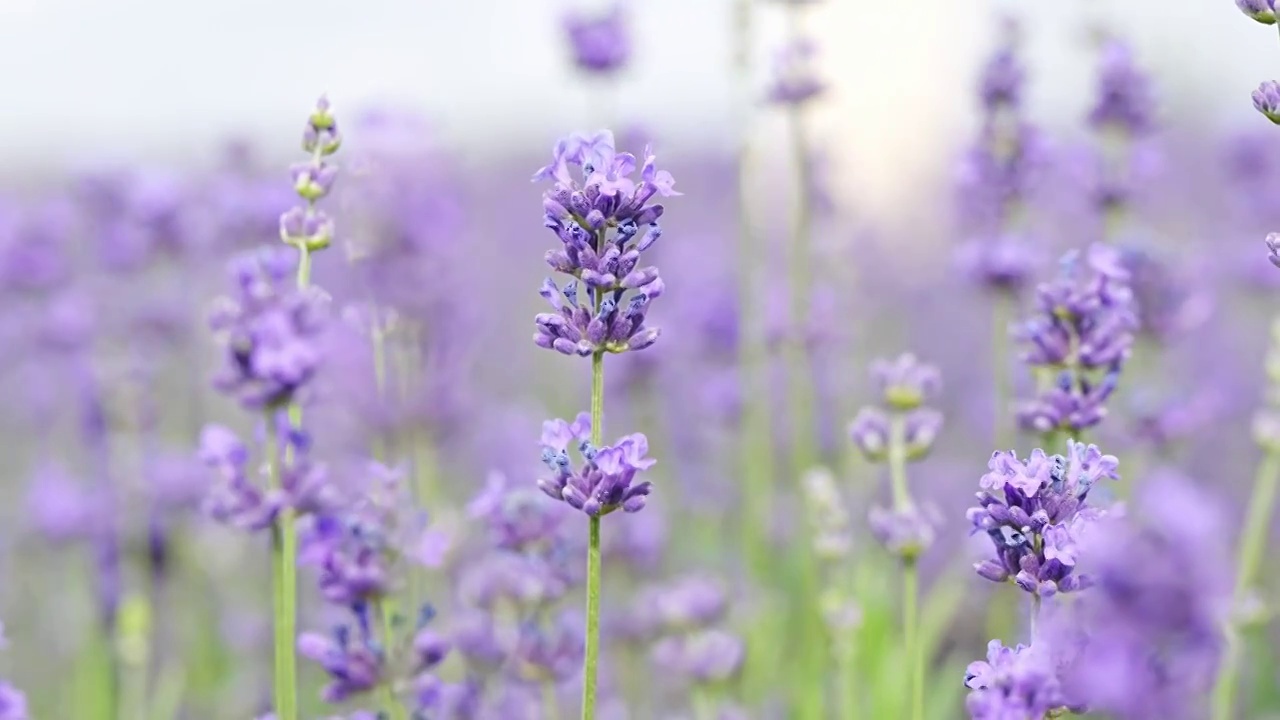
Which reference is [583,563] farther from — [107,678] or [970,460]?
[970,460]

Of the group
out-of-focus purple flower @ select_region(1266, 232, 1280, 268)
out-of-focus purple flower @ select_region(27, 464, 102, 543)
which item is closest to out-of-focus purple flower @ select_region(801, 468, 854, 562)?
out-of-focus purple flower @ select_region(1266, 232, 1280, 268)

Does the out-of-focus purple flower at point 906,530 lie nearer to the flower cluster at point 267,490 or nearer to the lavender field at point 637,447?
the lavender field at point 637,447

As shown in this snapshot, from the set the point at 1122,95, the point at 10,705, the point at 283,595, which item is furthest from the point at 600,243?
the point at 1122,95

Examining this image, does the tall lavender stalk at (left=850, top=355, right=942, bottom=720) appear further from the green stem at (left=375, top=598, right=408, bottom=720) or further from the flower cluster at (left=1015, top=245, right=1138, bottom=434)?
the green stem at (left=375, top=598, right=408, bottom=720)

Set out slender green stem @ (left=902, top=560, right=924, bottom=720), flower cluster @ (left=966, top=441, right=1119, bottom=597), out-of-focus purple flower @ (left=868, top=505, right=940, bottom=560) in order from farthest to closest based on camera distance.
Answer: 1. out-of-focus purple flower @ (left=868, top=505, right=940, bottom=560)
2. slender green stem @ (left=902, top=560, right=924, bottom=720)
3. flower cluster @ (left=966, top=441, right=1119, bottom=597)

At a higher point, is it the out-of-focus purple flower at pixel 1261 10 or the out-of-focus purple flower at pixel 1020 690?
the out-of-focus purple flower at pixel 1261 10

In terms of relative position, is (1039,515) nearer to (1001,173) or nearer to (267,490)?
(267,490)

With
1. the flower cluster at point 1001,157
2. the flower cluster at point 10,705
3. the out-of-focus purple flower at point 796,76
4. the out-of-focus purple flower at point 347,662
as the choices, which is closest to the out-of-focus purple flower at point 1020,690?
the out-of-focus purple flower at point 347,662

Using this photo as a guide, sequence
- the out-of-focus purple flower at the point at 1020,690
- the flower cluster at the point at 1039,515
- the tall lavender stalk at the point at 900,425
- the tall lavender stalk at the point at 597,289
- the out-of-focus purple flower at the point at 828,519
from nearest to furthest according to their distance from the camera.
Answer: the out-of-focus purple flower at the point at 1020,690, the flower cluster at the point at 1039,515, the tall lavender stalk at the point at 597,289, the tall lavender stalk at the point at 900,425, the out-of-focus purple flower at the point at 828,519

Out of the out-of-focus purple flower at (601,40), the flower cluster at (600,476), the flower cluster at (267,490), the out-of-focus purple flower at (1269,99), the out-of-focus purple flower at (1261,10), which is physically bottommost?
the flower cluster at (267,490)
